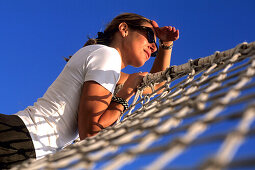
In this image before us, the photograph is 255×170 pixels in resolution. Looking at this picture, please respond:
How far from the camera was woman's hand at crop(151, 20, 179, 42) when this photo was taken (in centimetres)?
144

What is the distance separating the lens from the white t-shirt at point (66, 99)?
87 centimetres

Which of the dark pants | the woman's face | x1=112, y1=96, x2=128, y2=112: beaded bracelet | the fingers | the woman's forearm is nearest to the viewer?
the dark pants

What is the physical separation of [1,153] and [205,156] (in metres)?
0.67

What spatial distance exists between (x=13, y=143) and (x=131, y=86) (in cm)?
59

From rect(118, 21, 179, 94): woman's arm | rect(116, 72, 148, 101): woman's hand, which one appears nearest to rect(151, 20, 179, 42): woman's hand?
rect(118, 21, 179, 94): woman's arm

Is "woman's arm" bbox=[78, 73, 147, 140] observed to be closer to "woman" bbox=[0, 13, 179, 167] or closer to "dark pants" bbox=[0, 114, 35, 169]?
"woman" bbox=[0, 13, 179, 167]

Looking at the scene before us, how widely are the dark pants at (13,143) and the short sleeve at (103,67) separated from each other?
A: 9.9 inches

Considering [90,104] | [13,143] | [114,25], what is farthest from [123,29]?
[13,143]

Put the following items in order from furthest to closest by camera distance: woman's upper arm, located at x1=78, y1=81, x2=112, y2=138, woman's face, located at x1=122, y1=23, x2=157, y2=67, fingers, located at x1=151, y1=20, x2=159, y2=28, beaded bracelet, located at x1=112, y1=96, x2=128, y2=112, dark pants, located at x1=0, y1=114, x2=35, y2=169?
fingers, located at x1=151, y1=20, x2=159, y2=28 → woman's face, located at x1=122, y1=23, x2=157, y2=67 → beaded bracelet, located at x1=112, y1=96, x2=128, y2=112 → woman's upper arm, located at x1=78, y1=81, x2=112, y2=138 → dark pants, located at x1=0, y1=114, x2=35, y2=169

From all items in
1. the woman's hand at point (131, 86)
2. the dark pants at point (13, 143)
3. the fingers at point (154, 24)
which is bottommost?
the dark pants at point (13, 143)

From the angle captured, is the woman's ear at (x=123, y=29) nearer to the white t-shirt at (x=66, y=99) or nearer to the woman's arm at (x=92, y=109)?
the white t-shirt at (x=66, y=99)

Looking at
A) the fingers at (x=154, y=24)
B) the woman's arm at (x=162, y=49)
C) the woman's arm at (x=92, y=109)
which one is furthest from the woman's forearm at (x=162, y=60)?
the woman's arm at (x=92, y=109)

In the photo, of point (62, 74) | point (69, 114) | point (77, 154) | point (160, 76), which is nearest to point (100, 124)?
point (69, 114)

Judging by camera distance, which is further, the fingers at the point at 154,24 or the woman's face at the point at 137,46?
the fingers at the point at 154,24
